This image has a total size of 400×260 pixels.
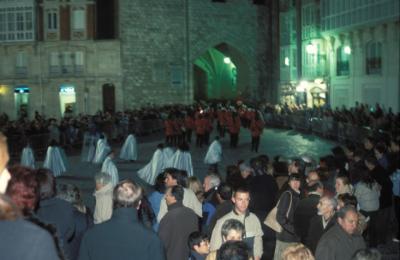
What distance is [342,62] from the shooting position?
3934 centimetres

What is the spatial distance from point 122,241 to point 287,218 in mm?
3504

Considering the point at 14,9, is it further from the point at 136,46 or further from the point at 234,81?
the point at 234,81

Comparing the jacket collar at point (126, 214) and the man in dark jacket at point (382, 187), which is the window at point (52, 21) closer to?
the man in dark jacket at point (382, 187)

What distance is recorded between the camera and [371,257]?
5.46 m

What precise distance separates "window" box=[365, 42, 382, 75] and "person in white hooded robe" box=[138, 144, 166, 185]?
18.6 m

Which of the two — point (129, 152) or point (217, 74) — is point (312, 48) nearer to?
point (217, 74)

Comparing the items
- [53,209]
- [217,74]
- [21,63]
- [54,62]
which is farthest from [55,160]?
[217,74]

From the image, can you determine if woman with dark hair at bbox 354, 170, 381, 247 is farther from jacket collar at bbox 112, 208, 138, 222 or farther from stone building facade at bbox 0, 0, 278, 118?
stone building facade at bbox 0, 0, 278, 118

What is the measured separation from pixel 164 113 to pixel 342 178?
102 ft

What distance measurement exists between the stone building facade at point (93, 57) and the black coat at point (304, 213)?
4042 cm

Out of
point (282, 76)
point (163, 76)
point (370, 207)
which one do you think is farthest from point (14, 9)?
point (370, 207)

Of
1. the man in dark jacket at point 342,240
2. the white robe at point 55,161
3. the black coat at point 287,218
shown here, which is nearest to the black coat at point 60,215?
the man in dark jacket at point 342,240

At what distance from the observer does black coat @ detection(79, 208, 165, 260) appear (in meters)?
5.16

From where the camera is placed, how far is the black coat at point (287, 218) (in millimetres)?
8242
